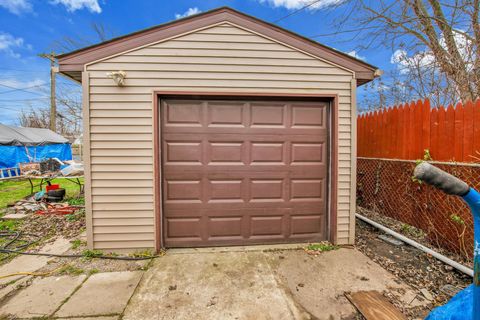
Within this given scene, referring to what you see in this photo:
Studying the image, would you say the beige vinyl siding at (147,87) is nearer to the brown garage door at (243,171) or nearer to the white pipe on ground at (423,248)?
the brown garage door at (243,171)

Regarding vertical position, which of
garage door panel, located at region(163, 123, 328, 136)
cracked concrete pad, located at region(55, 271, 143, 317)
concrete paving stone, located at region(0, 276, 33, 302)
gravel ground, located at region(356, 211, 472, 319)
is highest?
garage door panel, located at region(163, 123, 328, 136)

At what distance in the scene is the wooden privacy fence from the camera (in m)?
2.73

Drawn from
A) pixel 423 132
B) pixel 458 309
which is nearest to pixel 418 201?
pixel 423 132

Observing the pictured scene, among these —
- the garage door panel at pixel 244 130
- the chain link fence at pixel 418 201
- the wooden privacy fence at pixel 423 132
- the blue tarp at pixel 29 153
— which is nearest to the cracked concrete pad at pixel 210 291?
the garage door panel at pixel 244 130

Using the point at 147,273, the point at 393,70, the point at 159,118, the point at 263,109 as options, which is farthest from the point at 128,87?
the point at 393,70

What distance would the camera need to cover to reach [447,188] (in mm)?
861

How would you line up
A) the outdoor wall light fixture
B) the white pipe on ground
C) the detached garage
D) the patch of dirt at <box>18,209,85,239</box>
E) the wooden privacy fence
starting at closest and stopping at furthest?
the white pipe on ground, the wooden privacy fence, the outdoor wall light fixture, the detached garage, the patch of dirt at <box>18,209,85,239</box>

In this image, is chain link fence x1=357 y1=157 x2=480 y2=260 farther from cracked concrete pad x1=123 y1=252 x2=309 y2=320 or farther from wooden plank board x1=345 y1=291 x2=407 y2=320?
cracked concrete pad x1=123 y1=252 x2=309 y2=320

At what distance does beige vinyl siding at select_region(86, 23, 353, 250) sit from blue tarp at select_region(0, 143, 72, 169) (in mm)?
11863

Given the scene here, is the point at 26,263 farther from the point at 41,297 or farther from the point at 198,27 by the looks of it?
the point at 198,27

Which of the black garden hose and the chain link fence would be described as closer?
the chain link fence

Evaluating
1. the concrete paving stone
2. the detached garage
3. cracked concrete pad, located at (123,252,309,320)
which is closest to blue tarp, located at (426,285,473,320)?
cracked concrete pad, located at (123,252,309,320)

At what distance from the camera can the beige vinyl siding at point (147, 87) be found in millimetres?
3098

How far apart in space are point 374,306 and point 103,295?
2.69m
